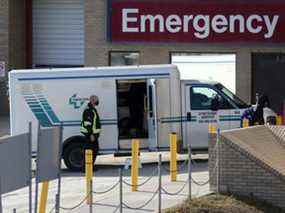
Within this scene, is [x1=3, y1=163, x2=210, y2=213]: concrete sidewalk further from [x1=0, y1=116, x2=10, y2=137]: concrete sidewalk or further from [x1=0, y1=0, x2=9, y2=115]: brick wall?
[x1=0, y1=0, x2=9, y2=115]: brick wall

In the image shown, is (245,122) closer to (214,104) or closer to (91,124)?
(214,104)

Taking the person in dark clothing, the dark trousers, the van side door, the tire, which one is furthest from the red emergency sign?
the dark trousers

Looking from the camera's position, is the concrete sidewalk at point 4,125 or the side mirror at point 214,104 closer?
the side mirror at point 214,104

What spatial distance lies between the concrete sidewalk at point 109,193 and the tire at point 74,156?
489 mm

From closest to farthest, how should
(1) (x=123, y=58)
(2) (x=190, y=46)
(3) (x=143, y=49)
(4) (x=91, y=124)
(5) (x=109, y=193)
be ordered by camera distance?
1. (5) (x=109, y=193)
2. (4) (x=91, y=124)
3. (2) (x=190, y=46)
4. (3) (x=143, y=49)
5. (1) (x=123, y=58)

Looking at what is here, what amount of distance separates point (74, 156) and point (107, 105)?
4.89 ft

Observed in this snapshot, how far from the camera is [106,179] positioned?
1741 centimetres

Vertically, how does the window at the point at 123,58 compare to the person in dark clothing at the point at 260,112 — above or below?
above

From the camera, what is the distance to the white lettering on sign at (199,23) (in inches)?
1124

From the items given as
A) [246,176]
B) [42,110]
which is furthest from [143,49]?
[246,176]

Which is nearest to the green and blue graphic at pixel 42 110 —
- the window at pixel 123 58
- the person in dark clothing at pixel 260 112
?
the person in dark clothing at pixel 260 112

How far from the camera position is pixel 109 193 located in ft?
47.4

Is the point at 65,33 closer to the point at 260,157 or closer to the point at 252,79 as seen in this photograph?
the point at 252,79

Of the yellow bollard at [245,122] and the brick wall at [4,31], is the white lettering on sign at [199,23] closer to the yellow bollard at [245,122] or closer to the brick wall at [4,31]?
the brick wall at [4,31]
